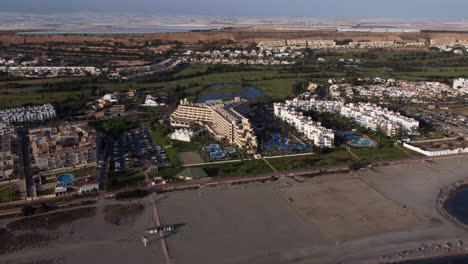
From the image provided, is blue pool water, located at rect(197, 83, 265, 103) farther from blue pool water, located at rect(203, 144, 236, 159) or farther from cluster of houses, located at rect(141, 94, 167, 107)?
blue pool water, located at rect(203, 144, 236, 159)

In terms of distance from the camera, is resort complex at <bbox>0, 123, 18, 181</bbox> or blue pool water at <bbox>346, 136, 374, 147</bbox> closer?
resort complex at <bbox>0, 123, 18, 181</bbox>

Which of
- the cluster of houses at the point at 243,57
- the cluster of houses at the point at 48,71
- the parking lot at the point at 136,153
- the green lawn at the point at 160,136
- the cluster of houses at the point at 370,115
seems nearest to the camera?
the parking lot at the point at 136,153

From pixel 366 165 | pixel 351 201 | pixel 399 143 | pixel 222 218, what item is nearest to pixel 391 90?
pixel 399 143

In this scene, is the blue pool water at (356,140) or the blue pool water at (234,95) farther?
the blue pool water at (234,95)

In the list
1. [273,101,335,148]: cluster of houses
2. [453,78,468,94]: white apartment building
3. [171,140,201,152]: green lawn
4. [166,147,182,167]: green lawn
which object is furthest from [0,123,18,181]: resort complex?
[453,78,468,94]: white apartment building

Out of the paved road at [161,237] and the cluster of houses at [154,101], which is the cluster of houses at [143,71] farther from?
the paved road at [161,237]

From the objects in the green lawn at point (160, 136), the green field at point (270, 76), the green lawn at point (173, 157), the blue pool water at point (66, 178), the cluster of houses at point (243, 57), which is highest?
the cluster of houses at point (243, 57)

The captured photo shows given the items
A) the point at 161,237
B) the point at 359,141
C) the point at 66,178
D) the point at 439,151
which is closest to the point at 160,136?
the point at 66,178

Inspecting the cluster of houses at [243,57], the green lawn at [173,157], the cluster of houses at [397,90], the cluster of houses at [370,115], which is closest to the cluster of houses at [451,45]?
the cluster of houses at [243,57]
